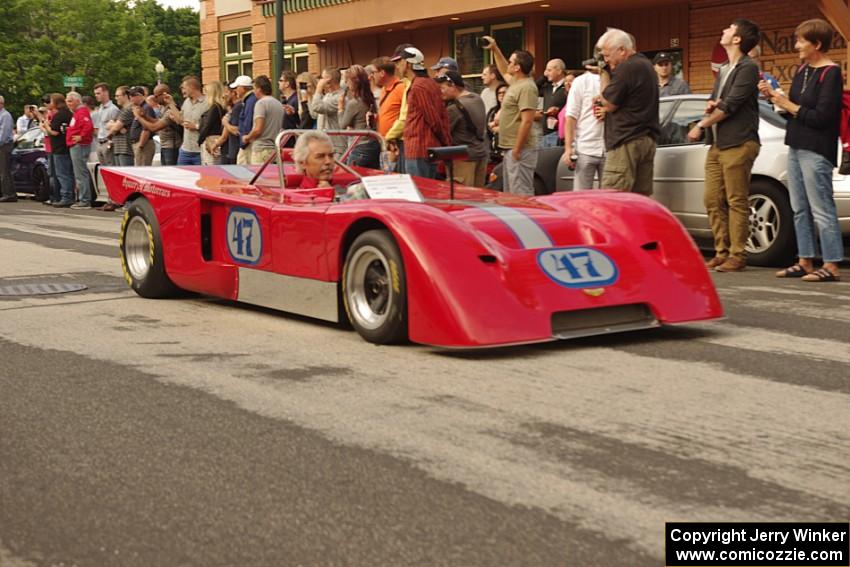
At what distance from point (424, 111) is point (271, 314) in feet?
11.5

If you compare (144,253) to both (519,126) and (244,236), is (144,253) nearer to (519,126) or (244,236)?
(244,236)

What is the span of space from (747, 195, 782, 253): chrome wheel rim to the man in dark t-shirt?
1098 millimetres

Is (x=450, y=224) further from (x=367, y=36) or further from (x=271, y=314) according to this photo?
(x=367, y=36)

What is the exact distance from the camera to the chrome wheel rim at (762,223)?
10.2m

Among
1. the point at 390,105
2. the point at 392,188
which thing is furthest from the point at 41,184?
the point at 392,188

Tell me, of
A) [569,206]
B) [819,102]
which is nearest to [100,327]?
[569,206]

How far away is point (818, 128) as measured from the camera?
354 inches

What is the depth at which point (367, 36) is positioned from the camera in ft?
95.1

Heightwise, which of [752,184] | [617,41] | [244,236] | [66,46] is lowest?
→ [244,236]

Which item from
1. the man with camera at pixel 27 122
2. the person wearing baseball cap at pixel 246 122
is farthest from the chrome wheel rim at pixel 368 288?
the man with camera at pixel 27 122

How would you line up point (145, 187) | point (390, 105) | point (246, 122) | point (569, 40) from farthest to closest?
point (569, 40), point (246, 122), point (390, 105), point (145, 187)

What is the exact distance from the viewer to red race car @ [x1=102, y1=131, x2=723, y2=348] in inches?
233

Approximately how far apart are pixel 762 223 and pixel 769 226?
64 millimetres

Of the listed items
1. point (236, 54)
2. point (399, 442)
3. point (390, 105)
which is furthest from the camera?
point (236, 54)
